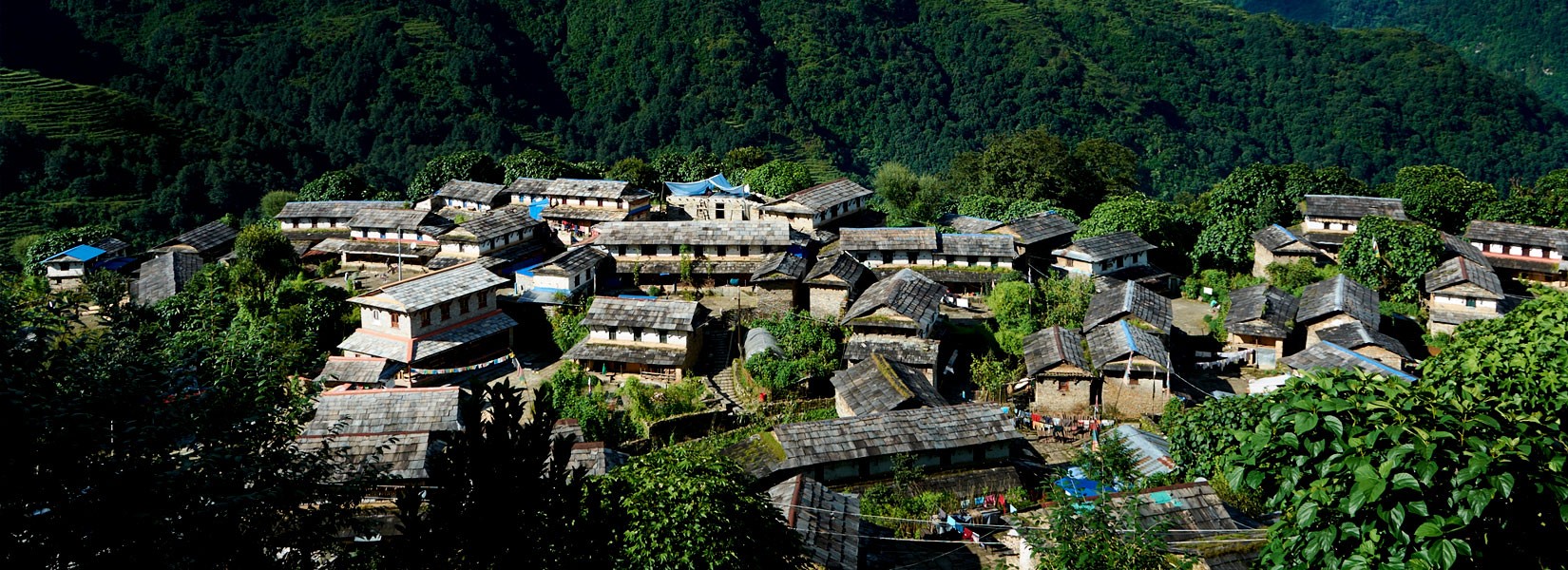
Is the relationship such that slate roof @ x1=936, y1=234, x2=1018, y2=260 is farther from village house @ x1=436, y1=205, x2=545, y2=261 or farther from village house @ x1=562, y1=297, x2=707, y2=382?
village house @ x1=436, y1=205, x2=545, y2=261

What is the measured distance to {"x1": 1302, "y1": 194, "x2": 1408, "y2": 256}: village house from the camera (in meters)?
52.8

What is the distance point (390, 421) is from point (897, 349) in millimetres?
17181

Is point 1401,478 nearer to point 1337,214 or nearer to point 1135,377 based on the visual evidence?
point 1135,377

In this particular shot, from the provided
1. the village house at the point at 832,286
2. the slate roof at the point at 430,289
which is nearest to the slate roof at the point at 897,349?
the village house at the point at 832,286

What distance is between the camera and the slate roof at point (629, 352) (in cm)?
3831

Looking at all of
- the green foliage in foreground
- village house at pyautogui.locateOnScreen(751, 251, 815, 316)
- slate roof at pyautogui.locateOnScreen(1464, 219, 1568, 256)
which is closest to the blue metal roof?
village house at pyautogui.locateOnScreen(751, 251, 815, 316)

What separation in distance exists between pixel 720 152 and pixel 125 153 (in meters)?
58.4

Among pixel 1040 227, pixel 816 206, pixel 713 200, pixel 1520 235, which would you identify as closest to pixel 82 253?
pixel 713 200

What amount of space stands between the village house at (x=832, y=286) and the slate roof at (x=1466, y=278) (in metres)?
24.5

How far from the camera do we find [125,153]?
77250 mm

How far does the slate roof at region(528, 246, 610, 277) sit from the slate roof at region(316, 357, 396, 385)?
809cm

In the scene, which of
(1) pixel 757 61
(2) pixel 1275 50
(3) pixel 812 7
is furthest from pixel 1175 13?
(1) pixel 757 61

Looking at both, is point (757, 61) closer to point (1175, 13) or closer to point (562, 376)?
point (1175, 13)

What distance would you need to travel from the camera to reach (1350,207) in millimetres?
53500
